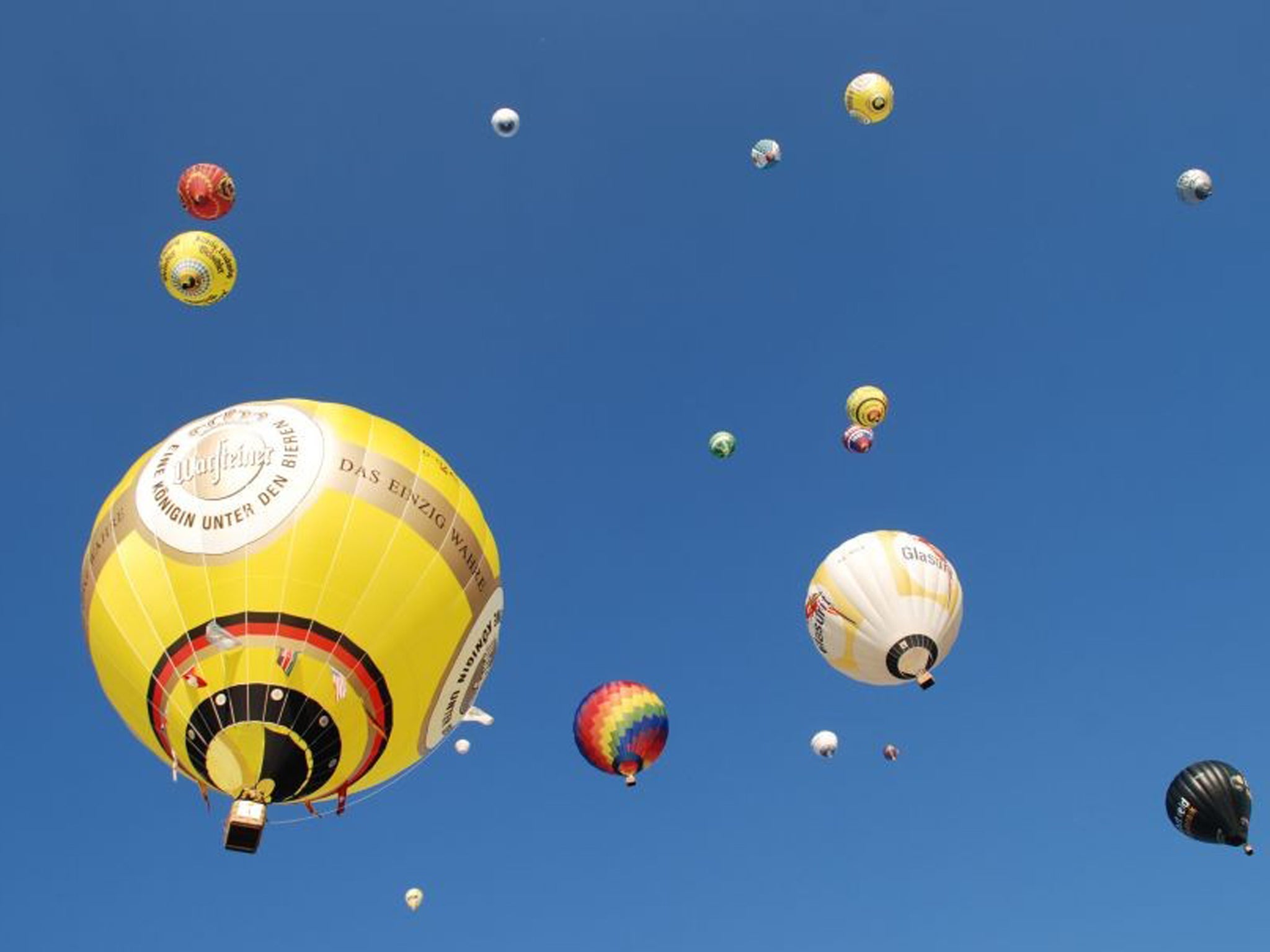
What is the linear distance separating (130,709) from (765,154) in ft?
48.9

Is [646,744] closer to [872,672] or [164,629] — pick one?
[872,672]

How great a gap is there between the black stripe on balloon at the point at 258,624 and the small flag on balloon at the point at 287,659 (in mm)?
222

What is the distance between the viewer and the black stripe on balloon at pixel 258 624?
967 cm

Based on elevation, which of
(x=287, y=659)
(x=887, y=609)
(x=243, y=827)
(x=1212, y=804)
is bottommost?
(x=243, y=827)

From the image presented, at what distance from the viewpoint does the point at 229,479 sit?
10398 mm

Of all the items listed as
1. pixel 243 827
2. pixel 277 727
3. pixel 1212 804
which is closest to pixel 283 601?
pixel 277 727

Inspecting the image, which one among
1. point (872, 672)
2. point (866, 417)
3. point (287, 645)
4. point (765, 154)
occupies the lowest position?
point (287, 645)

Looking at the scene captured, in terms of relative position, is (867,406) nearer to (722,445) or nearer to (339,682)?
(722,445)

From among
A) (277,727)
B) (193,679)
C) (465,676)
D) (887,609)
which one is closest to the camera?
(277,727)

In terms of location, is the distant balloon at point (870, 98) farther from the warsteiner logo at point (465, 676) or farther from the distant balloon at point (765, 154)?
the warsteiner logo at point (465, 676)

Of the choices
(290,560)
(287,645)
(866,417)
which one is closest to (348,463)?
(290,560)

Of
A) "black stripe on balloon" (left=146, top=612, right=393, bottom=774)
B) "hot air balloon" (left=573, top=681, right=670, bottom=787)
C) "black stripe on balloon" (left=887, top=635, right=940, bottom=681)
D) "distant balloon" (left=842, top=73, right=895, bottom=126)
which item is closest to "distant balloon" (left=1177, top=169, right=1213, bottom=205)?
"distant balloon" (left=842, top=73, right=895, bottom=126)

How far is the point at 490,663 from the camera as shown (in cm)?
1272

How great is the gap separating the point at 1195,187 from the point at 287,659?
18.4m
